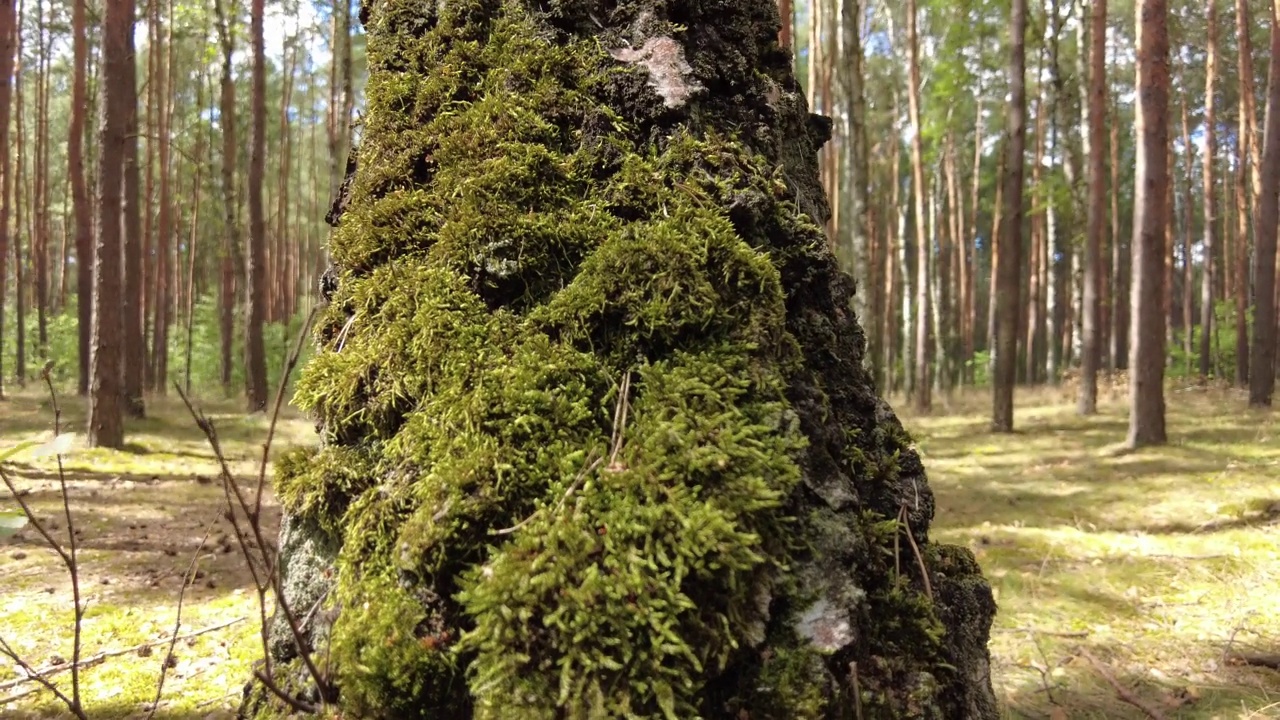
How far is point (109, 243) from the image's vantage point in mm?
9039

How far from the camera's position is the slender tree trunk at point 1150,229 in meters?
9.36

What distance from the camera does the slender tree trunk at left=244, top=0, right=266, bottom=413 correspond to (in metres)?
13.1

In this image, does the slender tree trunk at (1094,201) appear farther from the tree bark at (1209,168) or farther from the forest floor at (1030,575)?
the tree bark at (1209,168)

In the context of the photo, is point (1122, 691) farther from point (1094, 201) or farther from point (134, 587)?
point (1094, 201)

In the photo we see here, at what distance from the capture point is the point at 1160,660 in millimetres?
3443

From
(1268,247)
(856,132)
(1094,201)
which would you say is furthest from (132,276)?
(1268,247)

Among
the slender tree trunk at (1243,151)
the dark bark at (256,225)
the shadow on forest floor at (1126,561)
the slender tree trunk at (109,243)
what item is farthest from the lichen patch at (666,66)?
the slender tree trunk at (1243,151)

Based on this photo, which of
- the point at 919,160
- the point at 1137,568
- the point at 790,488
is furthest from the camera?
the point at 919,160

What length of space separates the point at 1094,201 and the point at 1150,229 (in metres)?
4.16

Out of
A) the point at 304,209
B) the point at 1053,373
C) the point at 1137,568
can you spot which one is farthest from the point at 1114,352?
the point at 304,209

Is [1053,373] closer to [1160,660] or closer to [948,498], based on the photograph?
[948,498]

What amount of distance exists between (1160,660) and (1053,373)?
19443 millimetres

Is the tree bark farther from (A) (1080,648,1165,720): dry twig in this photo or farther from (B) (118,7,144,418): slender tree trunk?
(B) (118,7,144,418): slender tree trunk

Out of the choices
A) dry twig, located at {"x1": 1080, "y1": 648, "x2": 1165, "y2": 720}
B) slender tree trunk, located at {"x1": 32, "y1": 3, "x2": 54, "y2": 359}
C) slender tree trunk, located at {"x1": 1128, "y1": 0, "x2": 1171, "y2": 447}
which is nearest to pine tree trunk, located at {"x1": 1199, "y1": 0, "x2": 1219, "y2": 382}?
slender tree trunk, located at {"x1": 1128, "y1": 0, "x2": 1171, "y2": 447}
